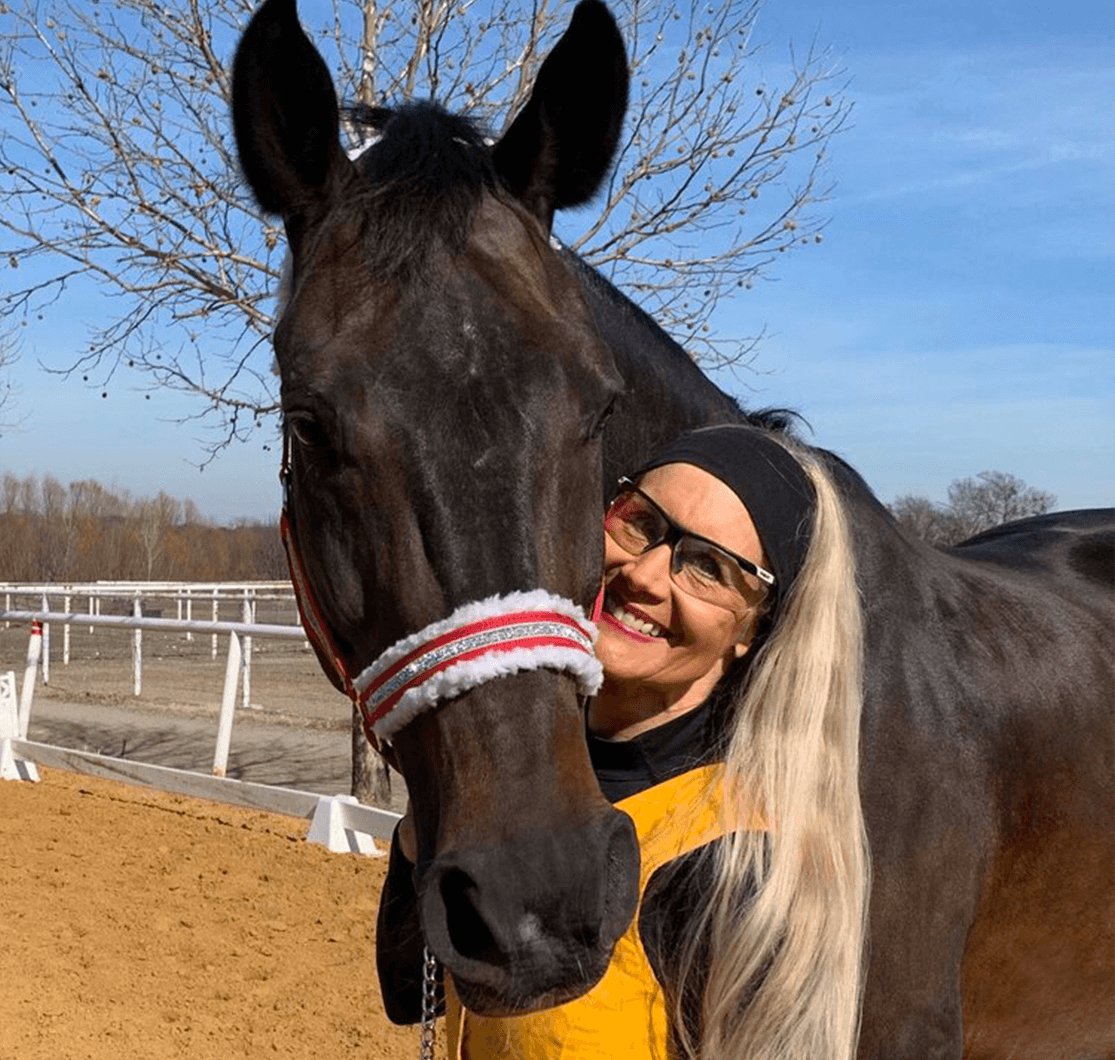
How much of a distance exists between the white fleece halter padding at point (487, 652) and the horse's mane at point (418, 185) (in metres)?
0.52

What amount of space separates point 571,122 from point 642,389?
1.66 ft

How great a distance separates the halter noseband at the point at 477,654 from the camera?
5.23 ft

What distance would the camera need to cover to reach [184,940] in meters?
6.06

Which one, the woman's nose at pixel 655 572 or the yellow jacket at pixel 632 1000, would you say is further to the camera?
the woman's nose at pixel 655 572

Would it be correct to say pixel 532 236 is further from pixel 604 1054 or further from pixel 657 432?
pixel 604 1054

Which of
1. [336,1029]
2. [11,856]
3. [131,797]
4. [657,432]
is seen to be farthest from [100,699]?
[657,432]

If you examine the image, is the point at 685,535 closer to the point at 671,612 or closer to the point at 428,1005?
the point at 671,612

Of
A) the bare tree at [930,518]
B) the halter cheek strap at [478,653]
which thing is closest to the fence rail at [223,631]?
the bare tree at [930,518]

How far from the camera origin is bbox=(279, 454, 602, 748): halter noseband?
1593mm

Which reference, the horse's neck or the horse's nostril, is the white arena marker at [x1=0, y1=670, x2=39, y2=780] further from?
the horse's nostril

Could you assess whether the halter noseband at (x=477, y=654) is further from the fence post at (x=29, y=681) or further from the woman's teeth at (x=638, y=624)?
the fence post at (x=29, y=681)

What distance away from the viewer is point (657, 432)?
238 cm

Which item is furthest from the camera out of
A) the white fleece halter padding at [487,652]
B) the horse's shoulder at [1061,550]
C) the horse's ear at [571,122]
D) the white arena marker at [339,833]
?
the white arena marker at [339,833]

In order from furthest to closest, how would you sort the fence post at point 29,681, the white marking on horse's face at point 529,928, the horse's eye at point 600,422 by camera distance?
the fence post at point 29,681
the horse's eye at point 600,422
the white marking on horse's face at point 529,928
